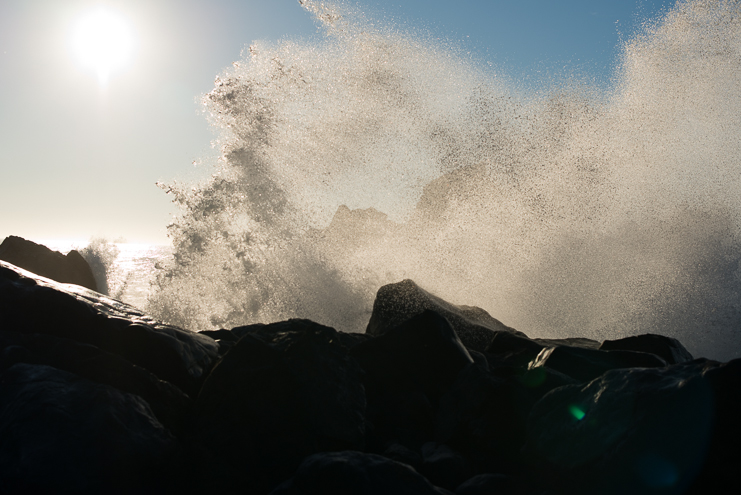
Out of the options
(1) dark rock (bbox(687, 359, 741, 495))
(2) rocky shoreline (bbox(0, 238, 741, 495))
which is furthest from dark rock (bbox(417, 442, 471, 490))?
(1) dark rock (bbox(687, 359, 741, 495))

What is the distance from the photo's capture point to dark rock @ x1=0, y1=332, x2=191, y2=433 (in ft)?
9.56

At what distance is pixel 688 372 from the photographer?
101 inches

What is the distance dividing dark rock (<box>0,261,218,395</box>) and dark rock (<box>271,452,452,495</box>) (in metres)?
1.64

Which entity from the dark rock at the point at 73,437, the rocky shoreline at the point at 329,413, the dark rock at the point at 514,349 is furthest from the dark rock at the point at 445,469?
the dark rock at the point at 514,349

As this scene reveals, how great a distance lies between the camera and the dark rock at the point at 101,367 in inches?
115

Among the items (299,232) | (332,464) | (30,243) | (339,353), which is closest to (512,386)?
(339,353)

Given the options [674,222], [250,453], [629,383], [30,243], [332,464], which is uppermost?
[674,222]

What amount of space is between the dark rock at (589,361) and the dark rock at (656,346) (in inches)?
26.8

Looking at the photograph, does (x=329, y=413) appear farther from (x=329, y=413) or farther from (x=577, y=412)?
(x=577, y=412)

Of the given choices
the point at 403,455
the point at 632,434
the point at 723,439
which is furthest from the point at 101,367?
the point at 723,439

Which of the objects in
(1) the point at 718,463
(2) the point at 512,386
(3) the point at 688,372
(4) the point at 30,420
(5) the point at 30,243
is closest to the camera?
(1) the point at 718,463

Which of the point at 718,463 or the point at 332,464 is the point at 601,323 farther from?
the point at 332,464

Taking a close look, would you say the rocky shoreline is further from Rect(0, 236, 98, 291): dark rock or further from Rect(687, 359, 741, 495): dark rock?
Rect(0, 236, 98, 291): dark rock

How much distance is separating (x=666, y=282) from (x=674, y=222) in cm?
224
